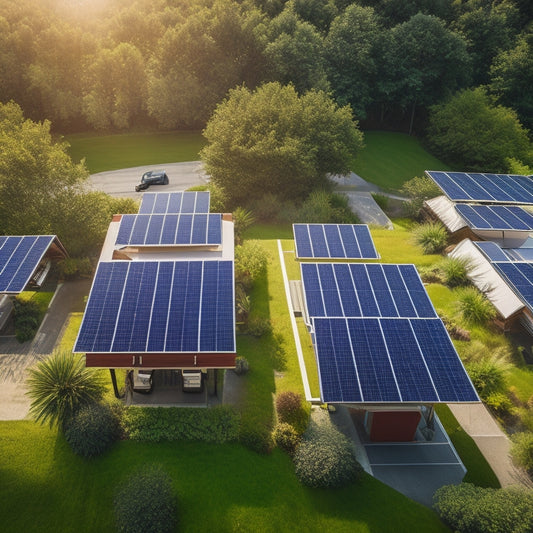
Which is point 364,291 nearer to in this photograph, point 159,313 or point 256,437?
point 256,437

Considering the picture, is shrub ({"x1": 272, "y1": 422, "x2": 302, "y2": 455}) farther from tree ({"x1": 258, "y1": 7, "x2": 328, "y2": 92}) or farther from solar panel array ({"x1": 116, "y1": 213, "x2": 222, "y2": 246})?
tree ({"x1": 258, "y1": 7, "x2": 328, "y2": 92})

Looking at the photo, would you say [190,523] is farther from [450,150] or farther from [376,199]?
[450,150]

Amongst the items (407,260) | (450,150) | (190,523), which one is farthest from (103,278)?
(450,150)

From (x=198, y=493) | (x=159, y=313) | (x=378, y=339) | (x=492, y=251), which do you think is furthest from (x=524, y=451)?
(x=159, y=313)

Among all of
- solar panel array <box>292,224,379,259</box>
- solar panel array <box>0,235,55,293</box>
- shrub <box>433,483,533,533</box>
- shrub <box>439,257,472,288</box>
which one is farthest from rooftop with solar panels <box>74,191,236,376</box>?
shrub <box>439,257,472,288</box>

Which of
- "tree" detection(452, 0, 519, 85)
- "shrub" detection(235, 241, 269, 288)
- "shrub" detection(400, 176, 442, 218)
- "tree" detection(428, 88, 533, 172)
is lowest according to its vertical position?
"shrub" detection(235, 241, 269, 288)

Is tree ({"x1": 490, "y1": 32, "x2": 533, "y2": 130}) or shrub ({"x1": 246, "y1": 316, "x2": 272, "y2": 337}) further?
tree ({"x1": 490, "y1": 32, "x2": 533, "y2": 130})
